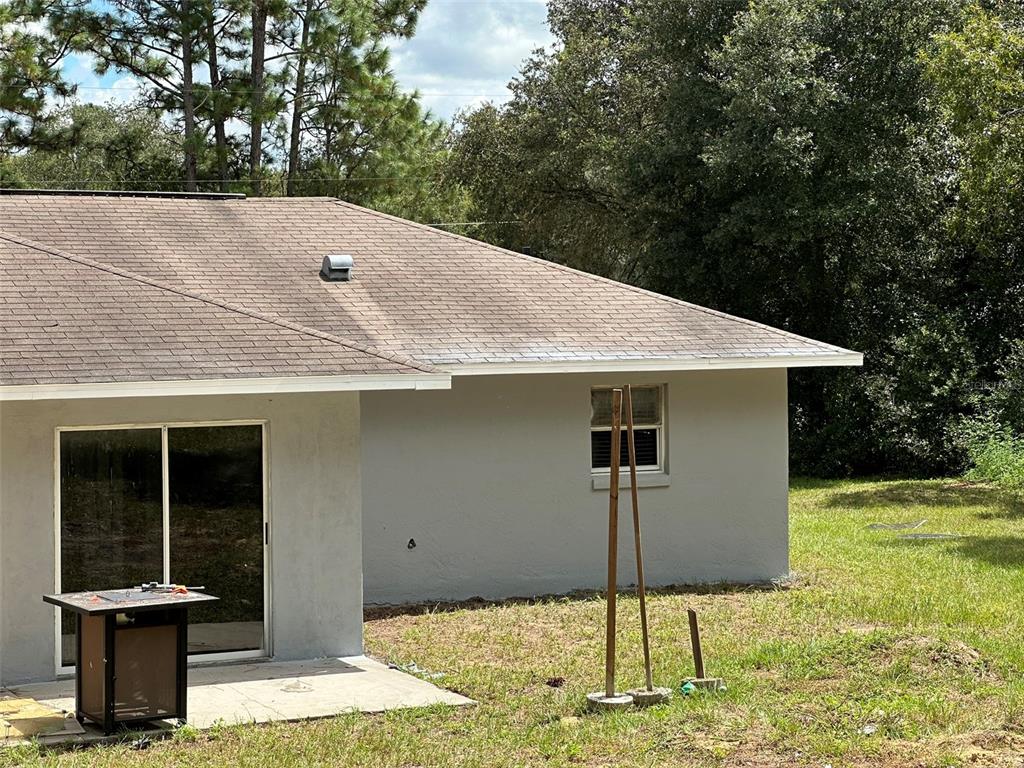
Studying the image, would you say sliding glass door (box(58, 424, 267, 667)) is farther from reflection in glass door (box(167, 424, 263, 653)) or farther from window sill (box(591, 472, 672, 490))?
window sill (box(591, 472, 672, 490))

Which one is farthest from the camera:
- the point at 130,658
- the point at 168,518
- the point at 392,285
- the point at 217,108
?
the point at 217,108

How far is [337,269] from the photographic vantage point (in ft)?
52.3

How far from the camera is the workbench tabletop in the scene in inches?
361

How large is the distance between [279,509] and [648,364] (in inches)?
203

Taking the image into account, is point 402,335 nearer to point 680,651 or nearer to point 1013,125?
point 680,651

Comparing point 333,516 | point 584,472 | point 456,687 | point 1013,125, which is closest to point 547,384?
point 584,472

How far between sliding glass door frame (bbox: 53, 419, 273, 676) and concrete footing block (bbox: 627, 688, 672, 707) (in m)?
3.57

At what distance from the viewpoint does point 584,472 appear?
15922mm

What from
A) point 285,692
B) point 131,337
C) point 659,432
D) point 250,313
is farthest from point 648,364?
point 285,692

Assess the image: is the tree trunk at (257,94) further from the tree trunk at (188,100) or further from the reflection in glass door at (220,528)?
the reflection in glass door at (220,528)

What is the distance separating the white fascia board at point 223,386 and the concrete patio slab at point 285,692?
7.61 feet

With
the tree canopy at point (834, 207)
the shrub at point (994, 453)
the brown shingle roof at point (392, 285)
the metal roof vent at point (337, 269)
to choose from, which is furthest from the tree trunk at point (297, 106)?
the shrub at point (994, 453)

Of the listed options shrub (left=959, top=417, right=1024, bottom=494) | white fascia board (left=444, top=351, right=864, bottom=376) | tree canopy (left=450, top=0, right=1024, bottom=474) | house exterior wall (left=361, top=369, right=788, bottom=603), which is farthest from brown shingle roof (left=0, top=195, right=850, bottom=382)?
shrub (left=959, top=417, right=1024, bottom=494)

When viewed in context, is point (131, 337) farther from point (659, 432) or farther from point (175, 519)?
point (659, 432)
